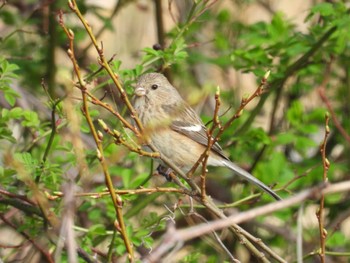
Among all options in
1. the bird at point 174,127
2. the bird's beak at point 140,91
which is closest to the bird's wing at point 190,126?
the bird at point 174,127

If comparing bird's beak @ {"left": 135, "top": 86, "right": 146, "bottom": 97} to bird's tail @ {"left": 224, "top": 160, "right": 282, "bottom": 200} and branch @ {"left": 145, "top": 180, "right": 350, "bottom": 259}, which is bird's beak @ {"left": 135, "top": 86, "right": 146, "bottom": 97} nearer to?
bird's tail @ {"left": 224, "top": 160, "right": 282, "bottom": 200}

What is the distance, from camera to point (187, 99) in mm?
5500

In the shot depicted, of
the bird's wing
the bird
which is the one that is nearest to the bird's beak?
the bird

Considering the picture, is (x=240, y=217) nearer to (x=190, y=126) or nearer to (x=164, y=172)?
(x=164, y=172)

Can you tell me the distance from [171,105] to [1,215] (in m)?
1.48

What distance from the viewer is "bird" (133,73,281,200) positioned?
5.24m

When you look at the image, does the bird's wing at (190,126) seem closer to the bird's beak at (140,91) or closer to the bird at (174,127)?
the bird at (174,127)

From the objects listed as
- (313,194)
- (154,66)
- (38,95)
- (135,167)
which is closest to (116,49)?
(38,95)

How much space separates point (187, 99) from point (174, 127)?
0.25 meters

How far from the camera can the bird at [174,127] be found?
524 cm

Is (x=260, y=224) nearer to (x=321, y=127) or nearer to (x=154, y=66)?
(x=321, y=127)

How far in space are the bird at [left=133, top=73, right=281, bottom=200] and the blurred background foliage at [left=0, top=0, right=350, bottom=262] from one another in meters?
0.14

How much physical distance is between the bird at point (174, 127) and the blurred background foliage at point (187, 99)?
14cm

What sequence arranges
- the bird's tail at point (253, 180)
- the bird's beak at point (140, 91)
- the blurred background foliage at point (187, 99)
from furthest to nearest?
the bird's beak at point (140, 91), the bird's tail at point (253, 180), the blurred background foliage at point (187, 99)
